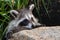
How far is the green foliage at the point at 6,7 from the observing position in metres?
3.50

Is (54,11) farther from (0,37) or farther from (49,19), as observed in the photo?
(0,37)

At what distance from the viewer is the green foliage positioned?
3.50 meters

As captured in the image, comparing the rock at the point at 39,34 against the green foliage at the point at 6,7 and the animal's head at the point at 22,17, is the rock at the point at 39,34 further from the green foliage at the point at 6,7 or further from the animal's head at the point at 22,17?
the green foliage at the point at 6,7

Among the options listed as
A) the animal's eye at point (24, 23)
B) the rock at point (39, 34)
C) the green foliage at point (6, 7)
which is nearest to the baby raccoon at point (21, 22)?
the animal's eye at point (24, 23)

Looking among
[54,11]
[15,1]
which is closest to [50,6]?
[54,11]

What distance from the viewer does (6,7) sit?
3746mm

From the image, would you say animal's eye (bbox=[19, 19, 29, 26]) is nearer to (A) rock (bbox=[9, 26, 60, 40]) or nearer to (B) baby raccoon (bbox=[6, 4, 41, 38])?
(B) baby raccoon (bbox=[6, 4, 41, 38])

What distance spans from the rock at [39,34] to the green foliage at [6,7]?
2.48 ft

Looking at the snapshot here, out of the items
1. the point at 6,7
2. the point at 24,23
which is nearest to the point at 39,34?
the point at 24,23

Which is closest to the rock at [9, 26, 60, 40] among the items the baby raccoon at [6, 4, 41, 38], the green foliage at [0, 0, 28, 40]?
the baby raccoon at [6, 4, 41, 38]

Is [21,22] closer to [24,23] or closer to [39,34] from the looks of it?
[24,23]

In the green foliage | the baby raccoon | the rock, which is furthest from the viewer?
the green foliage

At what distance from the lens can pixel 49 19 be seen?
4520 millimetres

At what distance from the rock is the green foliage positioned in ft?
2.48
